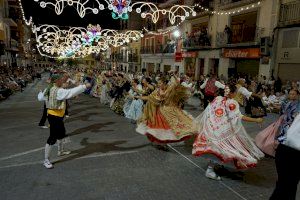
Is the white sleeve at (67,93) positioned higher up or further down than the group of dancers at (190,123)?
higher up

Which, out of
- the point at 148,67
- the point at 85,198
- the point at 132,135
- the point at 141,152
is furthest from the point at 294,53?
the point at 148,67

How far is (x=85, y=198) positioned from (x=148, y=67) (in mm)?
38337

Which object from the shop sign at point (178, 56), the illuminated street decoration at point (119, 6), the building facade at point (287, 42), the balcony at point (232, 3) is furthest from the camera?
the shop sign at point (178, 56)

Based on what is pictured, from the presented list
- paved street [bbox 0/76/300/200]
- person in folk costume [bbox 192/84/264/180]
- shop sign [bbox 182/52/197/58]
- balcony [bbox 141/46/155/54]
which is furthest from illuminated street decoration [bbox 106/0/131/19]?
balcony [bbox 141/46/155/54]

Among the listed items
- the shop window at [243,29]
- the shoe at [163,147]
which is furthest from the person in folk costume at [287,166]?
the shop window at [243,29]

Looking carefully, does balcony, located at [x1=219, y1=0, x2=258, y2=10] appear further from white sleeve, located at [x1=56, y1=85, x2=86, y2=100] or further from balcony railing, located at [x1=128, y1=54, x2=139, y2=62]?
balcony railing, located at [x1=128, y1=54, x2=139, y2=62]

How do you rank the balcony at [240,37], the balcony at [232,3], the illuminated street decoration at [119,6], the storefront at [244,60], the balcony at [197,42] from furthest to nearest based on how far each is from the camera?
the balcony at [197,42] → the balcony at [232,3] → the storefront at [244,60] → the balcony at [240,37] → the illuminated street decoration at [119,6]

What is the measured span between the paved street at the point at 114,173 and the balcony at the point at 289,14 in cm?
1291

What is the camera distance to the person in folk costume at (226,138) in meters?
5.15

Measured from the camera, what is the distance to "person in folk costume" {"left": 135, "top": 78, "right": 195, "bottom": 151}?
6.93 metres

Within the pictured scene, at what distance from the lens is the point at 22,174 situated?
543 cm

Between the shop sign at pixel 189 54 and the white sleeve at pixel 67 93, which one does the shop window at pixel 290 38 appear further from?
the white sleeve at pixel 67 93

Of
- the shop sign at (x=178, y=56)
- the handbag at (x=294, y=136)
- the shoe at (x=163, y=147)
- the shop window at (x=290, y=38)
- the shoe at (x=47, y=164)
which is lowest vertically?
the shoe at (x=163, y=147)

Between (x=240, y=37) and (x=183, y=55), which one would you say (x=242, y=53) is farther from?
(x=183, y=55)
